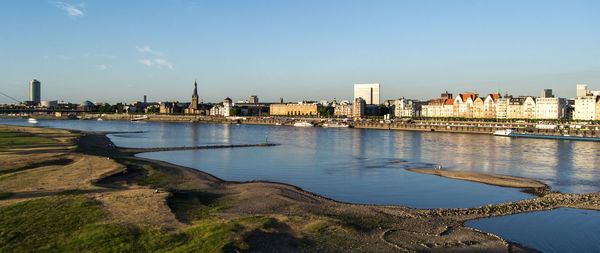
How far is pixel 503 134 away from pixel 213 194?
9245 cm

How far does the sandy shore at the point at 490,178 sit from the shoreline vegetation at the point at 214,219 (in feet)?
13.1

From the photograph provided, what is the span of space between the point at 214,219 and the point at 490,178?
27.8m

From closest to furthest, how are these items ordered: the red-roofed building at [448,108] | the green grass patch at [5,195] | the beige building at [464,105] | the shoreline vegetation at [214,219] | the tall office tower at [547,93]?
the shoreline vegetation at [214,219]
the green grass patch at [5,195]
the tall office tower at [547,93]
the beige building at [464,105]
the red-roofed building at [448,108]

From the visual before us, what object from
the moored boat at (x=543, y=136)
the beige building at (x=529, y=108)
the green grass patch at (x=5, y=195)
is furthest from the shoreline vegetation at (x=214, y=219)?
the beige building at (x=529, y=108)

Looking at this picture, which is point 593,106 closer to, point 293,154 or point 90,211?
point 293,154

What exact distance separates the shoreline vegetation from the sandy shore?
3978 mm

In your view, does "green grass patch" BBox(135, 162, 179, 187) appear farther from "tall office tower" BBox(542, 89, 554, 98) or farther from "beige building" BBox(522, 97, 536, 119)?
"tall office tower" BBox(542, 89, 554, 98)

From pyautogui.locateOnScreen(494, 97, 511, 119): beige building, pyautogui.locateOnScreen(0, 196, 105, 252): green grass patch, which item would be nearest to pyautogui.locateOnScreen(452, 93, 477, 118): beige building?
pyautogui.locateOnScreen(494, 97, 511, 119): beige building

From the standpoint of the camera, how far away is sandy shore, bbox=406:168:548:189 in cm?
3366

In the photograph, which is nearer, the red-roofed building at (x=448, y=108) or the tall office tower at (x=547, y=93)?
the tall office tower at (x=547, y=93)

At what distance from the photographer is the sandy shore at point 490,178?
1325 inches

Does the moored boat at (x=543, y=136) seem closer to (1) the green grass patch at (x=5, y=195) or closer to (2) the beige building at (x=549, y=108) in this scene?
(2) the beige building at (x=549, y=108)

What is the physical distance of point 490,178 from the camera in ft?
121

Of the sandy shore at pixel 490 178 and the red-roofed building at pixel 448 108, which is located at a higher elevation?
the red-roofed building at pixel 448 108
